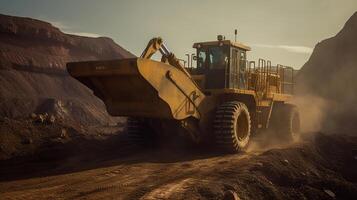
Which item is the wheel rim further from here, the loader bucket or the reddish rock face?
the reddish rock face

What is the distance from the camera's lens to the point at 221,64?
479 inches

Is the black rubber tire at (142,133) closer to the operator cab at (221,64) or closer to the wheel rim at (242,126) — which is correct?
the operator cab at (221,64)

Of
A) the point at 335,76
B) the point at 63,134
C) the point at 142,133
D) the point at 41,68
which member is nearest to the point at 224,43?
the point at 142,133

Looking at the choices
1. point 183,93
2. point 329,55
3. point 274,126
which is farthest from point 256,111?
point 329,55

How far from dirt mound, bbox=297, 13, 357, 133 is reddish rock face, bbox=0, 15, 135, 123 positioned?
937 inches

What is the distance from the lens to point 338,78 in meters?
48.2

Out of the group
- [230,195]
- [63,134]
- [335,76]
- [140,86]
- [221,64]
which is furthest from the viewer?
[335,76]

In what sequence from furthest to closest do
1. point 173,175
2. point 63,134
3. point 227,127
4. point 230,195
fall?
point 63,134 < point 227,127 < point 173,175 < point 230,195

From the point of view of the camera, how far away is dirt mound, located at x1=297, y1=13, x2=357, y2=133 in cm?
3774

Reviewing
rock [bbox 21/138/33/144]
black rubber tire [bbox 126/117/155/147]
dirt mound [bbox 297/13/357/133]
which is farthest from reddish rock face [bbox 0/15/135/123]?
black rubber tire [bbox 126/117/155/147]

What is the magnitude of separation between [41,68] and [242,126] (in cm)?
3827

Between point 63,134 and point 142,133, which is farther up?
point 142,133

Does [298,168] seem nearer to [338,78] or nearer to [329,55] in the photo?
[338,78]

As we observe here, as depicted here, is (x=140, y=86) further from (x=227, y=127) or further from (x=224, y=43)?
(x=224, y=43)
